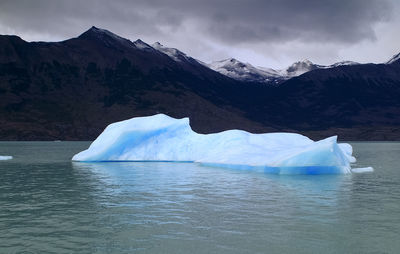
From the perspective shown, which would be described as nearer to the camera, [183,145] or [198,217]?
[198,217]

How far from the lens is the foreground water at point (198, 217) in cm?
1081

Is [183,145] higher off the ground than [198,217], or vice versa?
[183,145]

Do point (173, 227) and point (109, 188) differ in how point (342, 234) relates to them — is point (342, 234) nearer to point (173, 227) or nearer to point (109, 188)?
point (173, 227)

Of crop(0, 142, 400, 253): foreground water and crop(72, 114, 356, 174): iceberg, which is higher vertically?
crop(72, 114, 356, 174): iceberg

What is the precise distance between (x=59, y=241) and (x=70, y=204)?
6.13m

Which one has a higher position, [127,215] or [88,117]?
[88,117]

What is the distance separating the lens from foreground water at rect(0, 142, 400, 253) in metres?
10.8

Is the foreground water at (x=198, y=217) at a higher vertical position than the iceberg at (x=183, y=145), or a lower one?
lower

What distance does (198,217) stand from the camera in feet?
47.0

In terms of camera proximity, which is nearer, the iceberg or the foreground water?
the foreground water

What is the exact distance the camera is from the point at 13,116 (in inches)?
7131

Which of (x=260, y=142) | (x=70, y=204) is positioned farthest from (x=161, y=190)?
(x=260, y=142)

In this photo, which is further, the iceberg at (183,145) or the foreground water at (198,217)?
the iceberg at (183,145)

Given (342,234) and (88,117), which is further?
(88,117)
